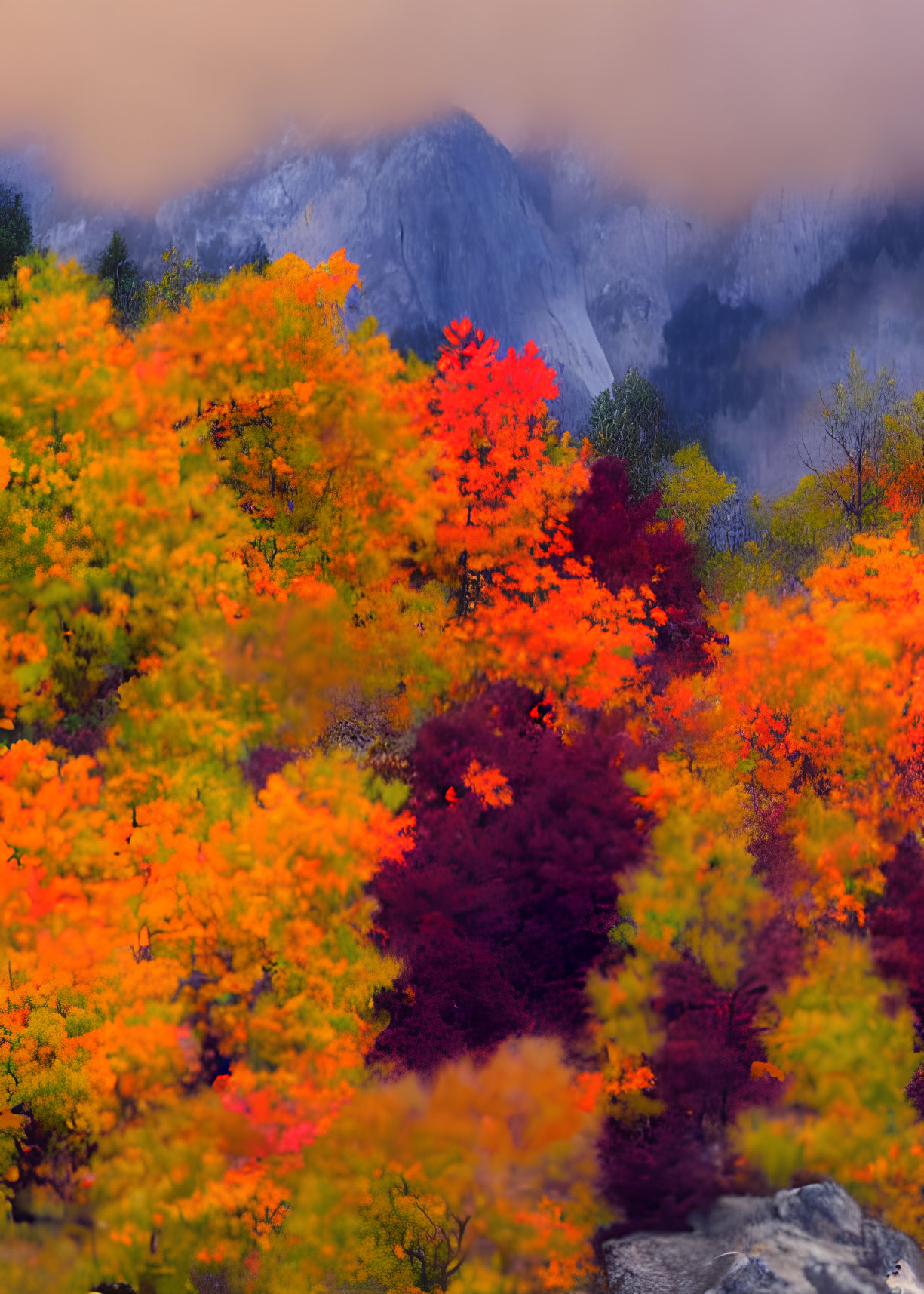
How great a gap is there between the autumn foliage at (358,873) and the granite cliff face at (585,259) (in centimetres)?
6788

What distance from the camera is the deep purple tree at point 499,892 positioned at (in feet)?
61.7

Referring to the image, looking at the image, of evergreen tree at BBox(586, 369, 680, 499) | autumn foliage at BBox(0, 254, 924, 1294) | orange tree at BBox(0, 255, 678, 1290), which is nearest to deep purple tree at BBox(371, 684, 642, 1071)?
autumn foliage at BBox(0, 254, 924, 1294)

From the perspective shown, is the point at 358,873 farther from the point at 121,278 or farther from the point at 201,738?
the point at 121,278

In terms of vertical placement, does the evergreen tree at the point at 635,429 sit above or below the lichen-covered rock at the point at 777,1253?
above

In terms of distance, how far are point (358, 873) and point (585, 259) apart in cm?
12294

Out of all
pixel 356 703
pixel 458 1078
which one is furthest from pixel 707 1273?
pixel 356 703

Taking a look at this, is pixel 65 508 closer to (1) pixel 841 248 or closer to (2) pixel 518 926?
(2) pixel 518 926

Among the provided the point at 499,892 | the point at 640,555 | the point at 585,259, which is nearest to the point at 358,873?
the point at 499,892

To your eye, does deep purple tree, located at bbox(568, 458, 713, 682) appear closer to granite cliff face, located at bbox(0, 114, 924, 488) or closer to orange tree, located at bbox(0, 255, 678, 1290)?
orange tree, located at bbox(0, 255, 678, 1290)

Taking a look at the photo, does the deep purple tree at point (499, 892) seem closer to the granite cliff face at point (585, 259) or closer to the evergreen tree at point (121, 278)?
the evergreen tree at point (121, 278)

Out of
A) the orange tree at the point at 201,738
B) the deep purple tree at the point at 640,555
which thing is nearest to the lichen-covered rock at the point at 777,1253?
the orange tree at the point at 201,738

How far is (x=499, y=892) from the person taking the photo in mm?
19719

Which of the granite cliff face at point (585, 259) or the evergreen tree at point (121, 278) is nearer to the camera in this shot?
the evergreen tree at point (121, 278)

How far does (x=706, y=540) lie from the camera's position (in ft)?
213
